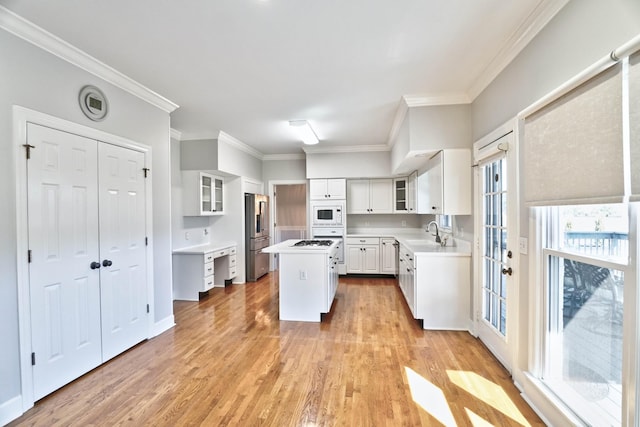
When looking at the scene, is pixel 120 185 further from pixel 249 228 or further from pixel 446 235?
pixel 446 235

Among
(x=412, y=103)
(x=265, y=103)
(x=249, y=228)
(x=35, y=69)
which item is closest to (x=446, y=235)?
(x=412, y=103)

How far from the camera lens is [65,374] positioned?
87.8 inches

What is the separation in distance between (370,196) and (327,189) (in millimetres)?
948

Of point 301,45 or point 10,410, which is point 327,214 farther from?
point 10,410

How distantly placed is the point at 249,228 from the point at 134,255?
269 centimetres

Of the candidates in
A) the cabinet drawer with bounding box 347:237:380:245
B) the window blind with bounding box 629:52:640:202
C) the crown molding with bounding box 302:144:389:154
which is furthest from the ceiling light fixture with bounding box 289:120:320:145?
the window blind with bounding box 629:52:640:202

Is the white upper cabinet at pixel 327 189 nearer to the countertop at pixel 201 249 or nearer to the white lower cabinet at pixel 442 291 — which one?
the countertop at pixel 201 249

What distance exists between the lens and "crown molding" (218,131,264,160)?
4730mm

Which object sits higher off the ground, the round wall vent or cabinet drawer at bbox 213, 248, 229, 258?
the round wall vent

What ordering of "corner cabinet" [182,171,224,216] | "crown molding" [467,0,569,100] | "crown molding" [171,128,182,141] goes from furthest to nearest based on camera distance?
1. "corner cabinet" [182,171,224,216]
2. "crown molding" [171,128,182,141]
3. "crown molding" [467,0,569,100]

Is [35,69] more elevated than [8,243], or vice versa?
[35,69]

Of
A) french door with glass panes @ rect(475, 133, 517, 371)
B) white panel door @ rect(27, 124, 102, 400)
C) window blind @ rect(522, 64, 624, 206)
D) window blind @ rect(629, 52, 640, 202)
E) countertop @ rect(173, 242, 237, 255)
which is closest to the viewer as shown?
window blind @ rect(629, 52, 640, 202)

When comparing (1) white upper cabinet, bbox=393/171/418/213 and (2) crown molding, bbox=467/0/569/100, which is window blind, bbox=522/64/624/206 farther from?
(1) white upper cabinet, bbox=393/171/418/213

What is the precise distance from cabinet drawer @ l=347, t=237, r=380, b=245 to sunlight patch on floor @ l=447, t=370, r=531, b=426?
3.48m
